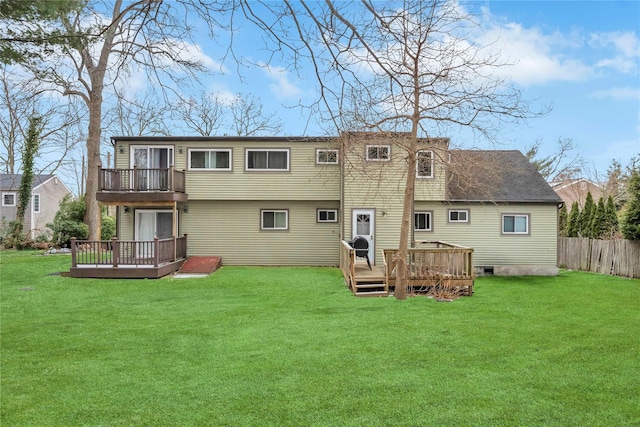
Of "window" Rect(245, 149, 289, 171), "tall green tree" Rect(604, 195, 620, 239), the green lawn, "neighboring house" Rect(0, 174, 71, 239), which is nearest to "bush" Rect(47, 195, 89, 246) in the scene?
"neighboring house" Rect(0, 174, 71, 239)

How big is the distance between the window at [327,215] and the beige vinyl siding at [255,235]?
0.17 m

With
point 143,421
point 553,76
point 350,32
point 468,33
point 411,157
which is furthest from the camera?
point 553,76

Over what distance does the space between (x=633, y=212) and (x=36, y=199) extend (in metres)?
38.1

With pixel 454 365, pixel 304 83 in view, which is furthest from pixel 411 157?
pixel 304 83

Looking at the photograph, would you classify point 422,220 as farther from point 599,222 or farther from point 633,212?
point 599,222

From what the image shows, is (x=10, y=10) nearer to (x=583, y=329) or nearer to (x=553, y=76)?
(x=583, y=329)

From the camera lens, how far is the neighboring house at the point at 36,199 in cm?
3067

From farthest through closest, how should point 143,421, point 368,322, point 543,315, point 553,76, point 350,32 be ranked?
point 553,76
point 543,315
point 368,322
point 143,421
point 350,32

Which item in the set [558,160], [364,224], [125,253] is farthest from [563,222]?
[125,253]

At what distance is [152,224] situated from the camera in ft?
53.6

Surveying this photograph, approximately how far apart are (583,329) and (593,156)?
2945 cm

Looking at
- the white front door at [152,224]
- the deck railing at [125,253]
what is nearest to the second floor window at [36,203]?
the white front door at [152,224]

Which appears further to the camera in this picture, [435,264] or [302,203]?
[302,203]

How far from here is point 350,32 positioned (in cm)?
337
